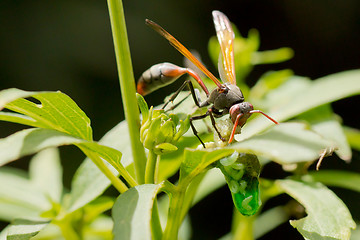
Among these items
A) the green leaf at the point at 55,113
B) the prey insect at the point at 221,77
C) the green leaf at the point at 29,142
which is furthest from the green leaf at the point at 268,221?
the green leaf at the point at 29,142

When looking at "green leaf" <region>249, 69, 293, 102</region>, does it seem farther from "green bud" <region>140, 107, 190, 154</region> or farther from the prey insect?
"green bud" <region>140, 107, 190, 154</region>

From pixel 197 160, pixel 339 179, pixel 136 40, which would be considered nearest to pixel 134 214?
pixel 197 160

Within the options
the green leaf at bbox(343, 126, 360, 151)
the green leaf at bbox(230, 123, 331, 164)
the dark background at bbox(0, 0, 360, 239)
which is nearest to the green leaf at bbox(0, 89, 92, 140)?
the green leaf at bbox(230, 123, 331, 164)

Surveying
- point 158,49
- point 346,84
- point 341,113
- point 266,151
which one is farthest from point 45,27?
point 266,151

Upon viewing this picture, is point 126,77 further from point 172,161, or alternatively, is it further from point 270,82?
point 270,82

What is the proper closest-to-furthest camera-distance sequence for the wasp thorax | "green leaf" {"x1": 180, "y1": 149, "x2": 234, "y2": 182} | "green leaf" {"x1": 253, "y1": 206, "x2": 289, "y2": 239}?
"green leaf" {"x1": 180, "y1": 149, "x2": 234, "y2": 182}, the wasp thorax, "green leaf" {"x1": 253, "y1": 206, "x2": 289, "y2": 239}

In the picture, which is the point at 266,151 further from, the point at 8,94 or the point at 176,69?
the point at 176,69
